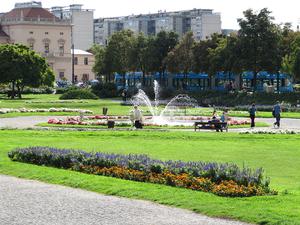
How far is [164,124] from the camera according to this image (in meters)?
50.2

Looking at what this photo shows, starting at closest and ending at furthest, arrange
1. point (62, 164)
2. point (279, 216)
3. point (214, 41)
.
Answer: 1. point (279, 216)
2. point (62, 164)
3. point (214, 41)

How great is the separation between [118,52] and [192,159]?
87.2 metres

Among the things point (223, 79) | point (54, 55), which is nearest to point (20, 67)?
point (223, 79)

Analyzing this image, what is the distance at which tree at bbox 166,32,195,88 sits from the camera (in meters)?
95.1

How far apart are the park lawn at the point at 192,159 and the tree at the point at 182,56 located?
53.6 meters

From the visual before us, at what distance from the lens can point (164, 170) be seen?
21562mm

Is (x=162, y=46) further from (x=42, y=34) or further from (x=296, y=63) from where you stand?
(x=42, y=34)

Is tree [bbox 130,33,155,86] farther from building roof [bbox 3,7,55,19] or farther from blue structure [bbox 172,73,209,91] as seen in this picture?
building roof [bbox 3,7,55,19]

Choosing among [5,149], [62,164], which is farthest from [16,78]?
[62,164]

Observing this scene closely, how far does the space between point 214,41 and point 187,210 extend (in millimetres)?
78262

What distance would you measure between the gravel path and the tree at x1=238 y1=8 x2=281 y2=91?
199 ft

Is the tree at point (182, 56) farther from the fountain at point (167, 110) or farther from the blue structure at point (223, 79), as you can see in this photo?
the blue structure at point (223, 79)

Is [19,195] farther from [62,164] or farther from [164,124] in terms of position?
[164,124]

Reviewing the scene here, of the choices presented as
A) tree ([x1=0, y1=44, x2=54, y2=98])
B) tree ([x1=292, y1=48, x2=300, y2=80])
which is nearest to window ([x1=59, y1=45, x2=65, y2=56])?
tree ([x1=0, y1=44, x2=54, y2=98])
